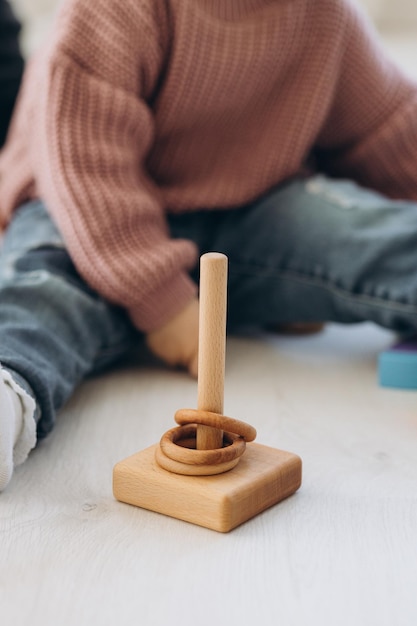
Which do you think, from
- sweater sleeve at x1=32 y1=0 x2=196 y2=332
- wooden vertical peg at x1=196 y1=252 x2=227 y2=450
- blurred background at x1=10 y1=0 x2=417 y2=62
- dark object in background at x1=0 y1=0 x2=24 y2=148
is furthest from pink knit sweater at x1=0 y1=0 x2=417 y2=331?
blurred background at x1=10 y1=0 x2=417 y2=62

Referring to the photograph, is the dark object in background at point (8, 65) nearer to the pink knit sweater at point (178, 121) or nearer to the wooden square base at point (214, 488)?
the pink knit sweater at point (178, 121)

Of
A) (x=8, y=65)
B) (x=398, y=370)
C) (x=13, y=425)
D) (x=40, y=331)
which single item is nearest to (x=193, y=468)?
(x=13, y=425)

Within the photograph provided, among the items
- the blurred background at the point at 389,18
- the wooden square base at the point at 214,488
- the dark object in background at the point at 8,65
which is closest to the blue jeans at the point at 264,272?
the wooden square base at the point at 214,488

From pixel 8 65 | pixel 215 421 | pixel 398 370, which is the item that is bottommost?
pixel 398 370

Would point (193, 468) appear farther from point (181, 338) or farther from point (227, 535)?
point (181, 338)

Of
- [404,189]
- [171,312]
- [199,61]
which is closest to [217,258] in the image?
[171,312]

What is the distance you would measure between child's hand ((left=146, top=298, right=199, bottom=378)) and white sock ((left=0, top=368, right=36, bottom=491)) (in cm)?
27

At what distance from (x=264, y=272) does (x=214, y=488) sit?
486mm

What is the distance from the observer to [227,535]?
569mm

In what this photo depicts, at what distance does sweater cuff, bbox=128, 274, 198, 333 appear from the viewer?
884 millimetres

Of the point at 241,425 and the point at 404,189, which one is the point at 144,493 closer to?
the point at 241,425

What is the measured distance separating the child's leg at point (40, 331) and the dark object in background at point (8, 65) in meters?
0.27

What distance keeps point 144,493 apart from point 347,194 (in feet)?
1.78

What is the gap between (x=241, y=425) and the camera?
60 centimetres
